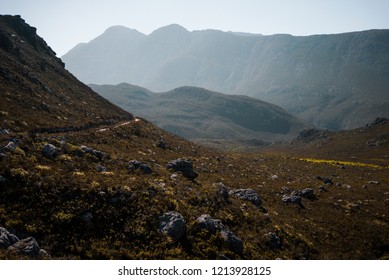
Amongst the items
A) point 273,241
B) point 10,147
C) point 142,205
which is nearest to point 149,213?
point 142,205

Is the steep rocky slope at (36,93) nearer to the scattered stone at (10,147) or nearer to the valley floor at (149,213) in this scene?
the valley floor at (149,213)

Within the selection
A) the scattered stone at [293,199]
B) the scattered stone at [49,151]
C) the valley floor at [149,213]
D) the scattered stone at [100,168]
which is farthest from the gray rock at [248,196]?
the scattered stone at [49,151]

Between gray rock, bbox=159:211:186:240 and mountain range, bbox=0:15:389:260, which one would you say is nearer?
mountain range, bbox=0:15:389:260

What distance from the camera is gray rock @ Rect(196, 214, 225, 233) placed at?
22.3 m

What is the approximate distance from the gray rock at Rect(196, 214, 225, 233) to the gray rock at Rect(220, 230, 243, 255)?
0.71 metres

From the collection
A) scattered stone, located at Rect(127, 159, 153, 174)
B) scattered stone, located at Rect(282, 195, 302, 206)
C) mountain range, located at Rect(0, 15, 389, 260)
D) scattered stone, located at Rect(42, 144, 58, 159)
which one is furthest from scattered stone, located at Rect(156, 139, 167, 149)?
scattered stone, located at Rect(42, 144, 58, 159)

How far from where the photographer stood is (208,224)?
22.6 m

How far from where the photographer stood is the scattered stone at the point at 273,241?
23906 mm

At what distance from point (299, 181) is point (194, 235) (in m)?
35.3

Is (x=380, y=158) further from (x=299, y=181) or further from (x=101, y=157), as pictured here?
(x=101, y=157)

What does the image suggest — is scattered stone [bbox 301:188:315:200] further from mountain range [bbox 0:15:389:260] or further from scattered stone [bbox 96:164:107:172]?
scattered stone [bbox 96:164:107:172]

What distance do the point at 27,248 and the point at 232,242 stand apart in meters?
13.8

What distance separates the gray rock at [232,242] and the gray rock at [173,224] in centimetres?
330
